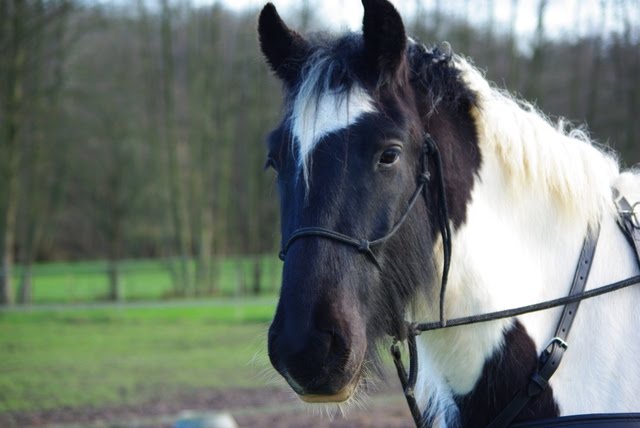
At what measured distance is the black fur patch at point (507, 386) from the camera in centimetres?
259

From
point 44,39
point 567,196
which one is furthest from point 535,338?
point 44,39

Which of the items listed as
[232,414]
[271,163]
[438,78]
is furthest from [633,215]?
[232,414]

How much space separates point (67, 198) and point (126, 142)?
480 cm

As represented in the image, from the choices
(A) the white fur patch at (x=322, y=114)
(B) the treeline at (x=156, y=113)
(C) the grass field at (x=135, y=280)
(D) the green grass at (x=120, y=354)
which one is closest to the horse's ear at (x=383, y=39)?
(A) the white fur patch at (x=322, y=114)

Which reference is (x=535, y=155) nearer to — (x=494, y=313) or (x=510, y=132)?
(x=510, y=132)

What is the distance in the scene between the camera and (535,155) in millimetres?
2822

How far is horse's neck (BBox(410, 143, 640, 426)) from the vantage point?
2646mm

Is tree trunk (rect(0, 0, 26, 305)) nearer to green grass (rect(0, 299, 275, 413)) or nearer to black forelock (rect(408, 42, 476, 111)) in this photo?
green grass (rect(0, 299, 275, 413))

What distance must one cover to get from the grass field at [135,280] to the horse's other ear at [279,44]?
78.2 feet

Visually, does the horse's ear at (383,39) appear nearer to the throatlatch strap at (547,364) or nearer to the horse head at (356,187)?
the horse head at (356,187)

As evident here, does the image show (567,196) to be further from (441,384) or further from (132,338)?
(132,338)

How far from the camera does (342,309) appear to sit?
225cm

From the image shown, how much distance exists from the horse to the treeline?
16.6m

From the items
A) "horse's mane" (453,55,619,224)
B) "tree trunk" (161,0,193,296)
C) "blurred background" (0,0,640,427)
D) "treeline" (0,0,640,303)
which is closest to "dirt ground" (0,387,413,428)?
"blurred background" (0,0,640,427)
